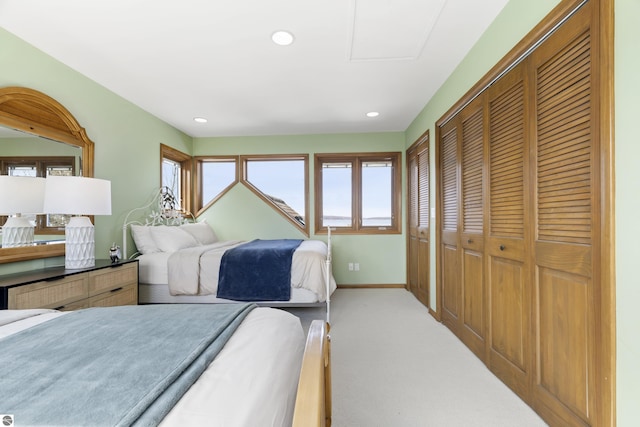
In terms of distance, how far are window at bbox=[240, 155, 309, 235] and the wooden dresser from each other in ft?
7.58

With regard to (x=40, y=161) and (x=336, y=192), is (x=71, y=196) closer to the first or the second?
(x=40, y=161)

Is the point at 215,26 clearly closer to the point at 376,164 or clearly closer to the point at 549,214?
the point at 549,214

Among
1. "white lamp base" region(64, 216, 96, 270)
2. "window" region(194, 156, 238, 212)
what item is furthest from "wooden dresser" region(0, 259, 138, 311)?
"window" region(194, 156, 238, 212)

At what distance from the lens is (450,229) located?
279 cm

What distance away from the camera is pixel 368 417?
1.61m

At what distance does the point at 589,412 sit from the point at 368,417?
39.9 inches

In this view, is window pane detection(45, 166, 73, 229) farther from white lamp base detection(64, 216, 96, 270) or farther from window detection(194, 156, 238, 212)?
window detection(194, 156, 238, 212)

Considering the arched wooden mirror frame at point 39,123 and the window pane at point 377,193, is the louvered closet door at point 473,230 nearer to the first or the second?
the window pane at point 377,193

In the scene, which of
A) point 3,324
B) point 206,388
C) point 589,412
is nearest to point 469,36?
point 589,412

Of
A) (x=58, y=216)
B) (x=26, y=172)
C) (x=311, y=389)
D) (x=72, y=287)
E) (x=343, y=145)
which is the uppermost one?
(x=343, y=145)

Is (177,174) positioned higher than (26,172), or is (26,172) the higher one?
(177,174)

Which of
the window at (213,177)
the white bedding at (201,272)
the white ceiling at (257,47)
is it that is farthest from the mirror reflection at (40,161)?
the window at (213,177)

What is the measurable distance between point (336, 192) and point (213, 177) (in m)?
2.05

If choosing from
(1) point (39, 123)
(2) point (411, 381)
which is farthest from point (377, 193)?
(1) point (39, 123)
